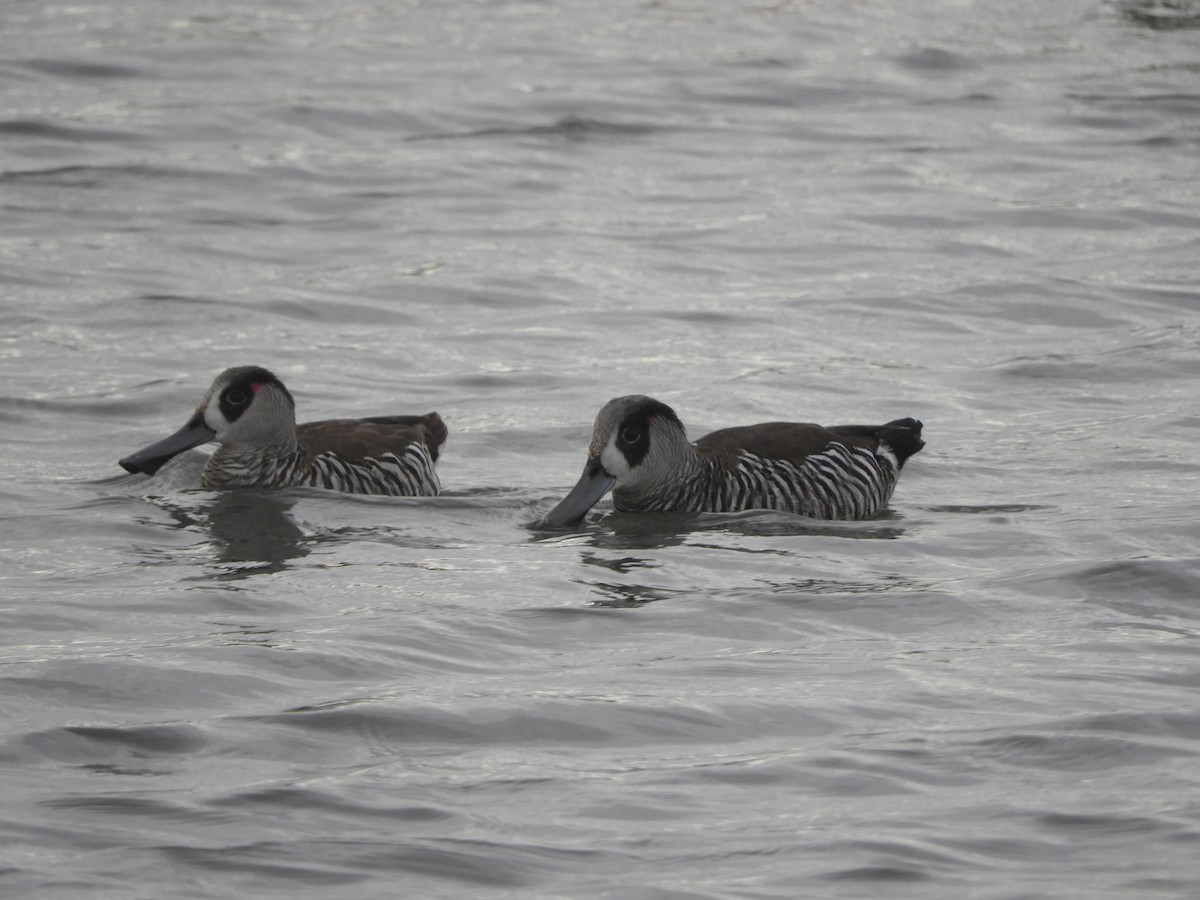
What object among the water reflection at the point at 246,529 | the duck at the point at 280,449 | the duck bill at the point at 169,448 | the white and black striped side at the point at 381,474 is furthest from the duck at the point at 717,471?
the duck bill at the point at 169,448

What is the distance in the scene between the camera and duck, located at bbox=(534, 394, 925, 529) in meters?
10.6

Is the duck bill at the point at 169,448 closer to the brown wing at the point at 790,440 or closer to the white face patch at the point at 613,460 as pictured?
the white face patch at the point at 613,460

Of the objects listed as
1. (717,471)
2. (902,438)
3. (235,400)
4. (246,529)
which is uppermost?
(235,400)

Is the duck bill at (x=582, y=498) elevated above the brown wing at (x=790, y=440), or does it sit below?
below

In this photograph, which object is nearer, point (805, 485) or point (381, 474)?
point (805, 485)

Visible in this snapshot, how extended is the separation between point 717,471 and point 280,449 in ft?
7.53

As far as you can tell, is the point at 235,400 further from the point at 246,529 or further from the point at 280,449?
the point at 246,529

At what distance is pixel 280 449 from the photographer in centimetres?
1110

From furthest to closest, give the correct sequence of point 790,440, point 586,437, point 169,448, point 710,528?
point 586,437
point 169,448
point 790,440
point 710,528

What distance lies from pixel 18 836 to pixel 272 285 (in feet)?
33.0

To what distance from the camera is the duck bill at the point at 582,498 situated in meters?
10.4

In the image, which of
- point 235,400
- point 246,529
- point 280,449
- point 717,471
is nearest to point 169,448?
point 235,400

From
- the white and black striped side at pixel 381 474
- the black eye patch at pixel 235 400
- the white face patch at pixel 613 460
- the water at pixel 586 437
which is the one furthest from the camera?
the black eye patch at pixel 235 400

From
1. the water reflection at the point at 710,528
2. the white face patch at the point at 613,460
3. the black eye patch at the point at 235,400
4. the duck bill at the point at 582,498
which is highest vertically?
the black eye patch at the point at 235,400
